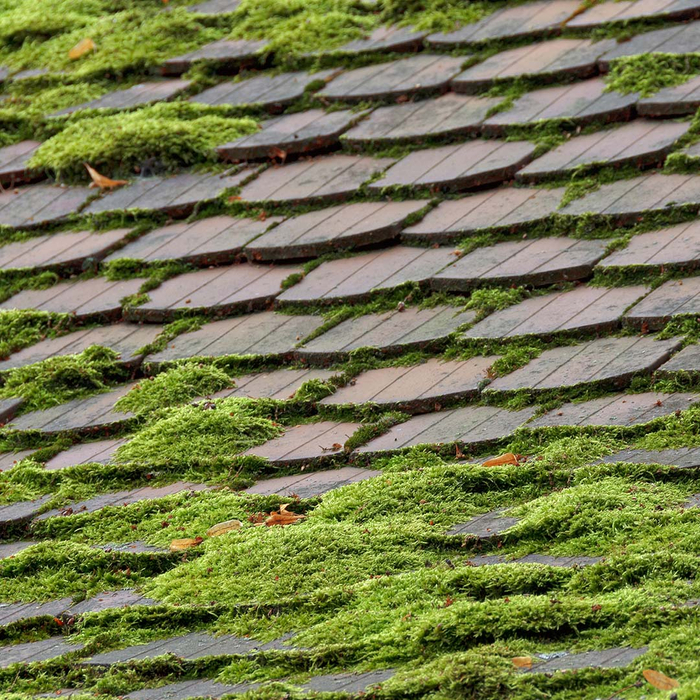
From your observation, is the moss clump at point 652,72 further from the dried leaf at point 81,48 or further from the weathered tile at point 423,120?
the dried leaf at point 81,48

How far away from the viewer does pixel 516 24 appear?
17.2 ft

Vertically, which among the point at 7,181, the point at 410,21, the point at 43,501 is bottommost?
the point at 43,501

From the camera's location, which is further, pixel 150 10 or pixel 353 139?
pixel 150 10

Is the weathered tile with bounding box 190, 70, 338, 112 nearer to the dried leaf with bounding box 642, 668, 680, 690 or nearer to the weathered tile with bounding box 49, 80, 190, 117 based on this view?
the weathered tile with bounding box 49, 80, 190, 117

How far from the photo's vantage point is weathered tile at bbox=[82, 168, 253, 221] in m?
Result: 5.01

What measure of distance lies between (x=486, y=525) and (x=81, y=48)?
3.96 m

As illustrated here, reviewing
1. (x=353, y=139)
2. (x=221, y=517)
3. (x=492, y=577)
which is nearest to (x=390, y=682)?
(x=492, y=577)

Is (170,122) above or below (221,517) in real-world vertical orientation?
above

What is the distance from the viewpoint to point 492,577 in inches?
109

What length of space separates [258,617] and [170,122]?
2.97 metres

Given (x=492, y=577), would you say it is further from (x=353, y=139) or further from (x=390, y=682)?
(x=353, y=139)

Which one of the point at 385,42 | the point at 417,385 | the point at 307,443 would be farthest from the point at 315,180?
the point at 307,443

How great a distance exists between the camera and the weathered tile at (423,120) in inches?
190

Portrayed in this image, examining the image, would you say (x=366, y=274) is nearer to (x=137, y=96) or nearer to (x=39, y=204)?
(x=39, y=204)
